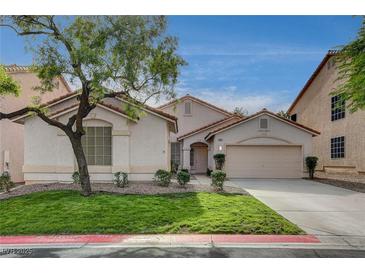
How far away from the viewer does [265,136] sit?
18.9 metres

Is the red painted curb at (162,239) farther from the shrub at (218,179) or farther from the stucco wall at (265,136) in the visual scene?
the stucco wall at (265,136)

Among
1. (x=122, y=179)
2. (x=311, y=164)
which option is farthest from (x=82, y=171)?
(x=311, y=164)

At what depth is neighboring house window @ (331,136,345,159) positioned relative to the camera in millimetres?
18719

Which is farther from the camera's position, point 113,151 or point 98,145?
point 98,145

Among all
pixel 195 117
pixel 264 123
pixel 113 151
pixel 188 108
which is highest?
pixel 188 108

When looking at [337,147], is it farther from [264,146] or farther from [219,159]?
[219,159]

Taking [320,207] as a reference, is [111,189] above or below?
above

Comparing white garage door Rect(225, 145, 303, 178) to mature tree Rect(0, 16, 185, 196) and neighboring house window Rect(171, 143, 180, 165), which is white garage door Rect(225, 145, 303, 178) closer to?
neighboring house window Rect(171, 143, 180, 165)

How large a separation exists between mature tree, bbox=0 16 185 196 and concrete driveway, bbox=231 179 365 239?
17.5ft

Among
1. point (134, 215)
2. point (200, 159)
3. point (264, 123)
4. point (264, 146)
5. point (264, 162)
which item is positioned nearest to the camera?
point (134, 215)

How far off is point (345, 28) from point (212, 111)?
57.8 ft

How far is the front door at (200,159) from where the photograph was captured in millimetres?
24016

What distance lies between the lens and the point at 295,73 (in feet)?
29.6

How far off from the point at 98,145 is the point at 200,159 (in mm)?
11689
